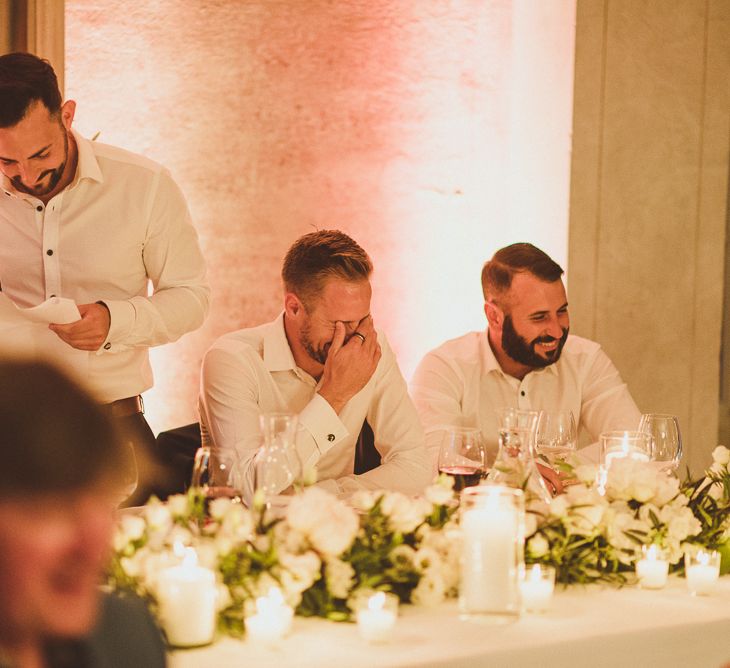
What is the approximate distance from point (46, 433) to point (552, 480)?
199 cm

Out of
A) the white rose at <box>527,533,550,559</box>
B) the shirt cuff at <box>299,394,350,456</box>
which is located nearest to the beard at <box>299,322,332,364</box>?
the shirt cuff at <box>299,394,350,456</box>

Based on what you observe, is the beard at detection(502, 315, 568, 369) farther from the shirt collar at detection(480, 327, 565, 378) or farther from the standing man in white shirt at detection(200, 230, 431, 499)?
the standing man in white shirt at detection(200, 230, 431, 499)

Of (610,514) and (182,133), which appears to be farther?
(182,133)

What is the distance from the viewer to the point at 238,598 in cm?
142

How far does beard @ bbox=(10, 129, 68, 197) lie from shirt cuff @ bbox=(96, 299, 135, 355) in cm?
→ 37

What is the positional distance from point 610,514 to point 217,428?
1332 millimetres

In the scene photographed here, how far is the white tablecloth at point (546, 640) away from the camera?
1.36 metres

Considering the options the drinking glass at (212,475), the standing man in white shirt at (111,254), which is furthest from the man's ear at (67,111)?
the drinking glass at (212,475)

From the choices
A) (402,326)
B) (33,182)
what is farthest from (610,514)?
(402,326)

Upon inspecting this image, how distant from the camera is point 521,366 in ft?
11.8

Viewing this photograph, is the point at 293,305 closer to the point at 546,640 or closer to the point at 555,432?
the point at 555,432

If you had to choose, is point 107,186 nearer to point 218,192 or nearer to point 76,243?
point 76,243

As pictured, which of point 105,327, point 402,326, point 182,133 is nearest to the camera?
point 105,327

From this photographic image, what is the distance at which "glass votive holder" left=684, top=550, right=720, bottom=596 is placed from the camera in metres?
1.73
